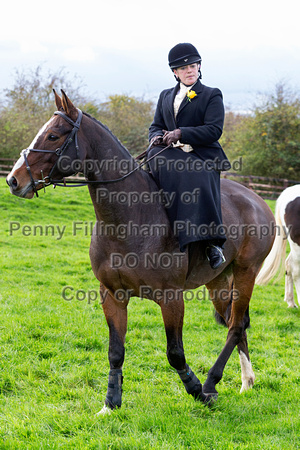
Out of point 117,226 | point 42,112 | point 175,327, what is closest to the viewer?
point 117,226

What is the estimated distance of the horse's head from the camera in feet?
11.3

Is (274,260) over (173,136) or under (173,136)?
under

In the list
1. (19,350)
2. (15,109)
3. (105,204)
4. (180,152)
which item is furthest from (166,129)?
(15,109)

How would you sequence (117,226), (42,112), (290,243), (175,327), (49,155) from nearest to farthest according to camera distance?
(49,155), (117,226), (175,327), (290,243), (42,112)

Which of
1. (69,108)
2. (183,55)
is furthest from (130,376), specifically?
(183,55)

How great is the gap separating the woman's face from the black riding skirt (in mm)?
659

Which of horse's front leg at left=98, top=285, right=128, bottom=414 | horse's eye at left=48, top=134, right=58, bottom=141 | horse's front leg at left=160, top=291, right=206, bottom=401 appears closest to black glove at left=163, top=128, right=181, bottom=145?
horse's eye at left=48, top=134, right=58, bottom=141

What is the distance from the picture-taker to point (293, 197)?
8.73 meters

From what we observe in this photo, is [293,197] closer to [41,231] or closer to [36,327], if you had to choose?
[36,327]

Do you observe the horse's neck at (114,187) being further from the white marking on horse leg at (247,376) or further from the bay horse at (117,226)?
the white marking on horse leg at (247,376)

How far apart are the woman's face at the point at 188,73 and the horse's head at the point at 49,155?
1.20 m

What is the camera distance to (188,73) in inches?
165

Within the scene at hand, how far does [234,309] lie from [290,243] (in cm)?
403

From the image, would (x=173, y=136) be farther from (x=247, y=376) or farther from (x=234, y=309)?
(x=247, y=376)
